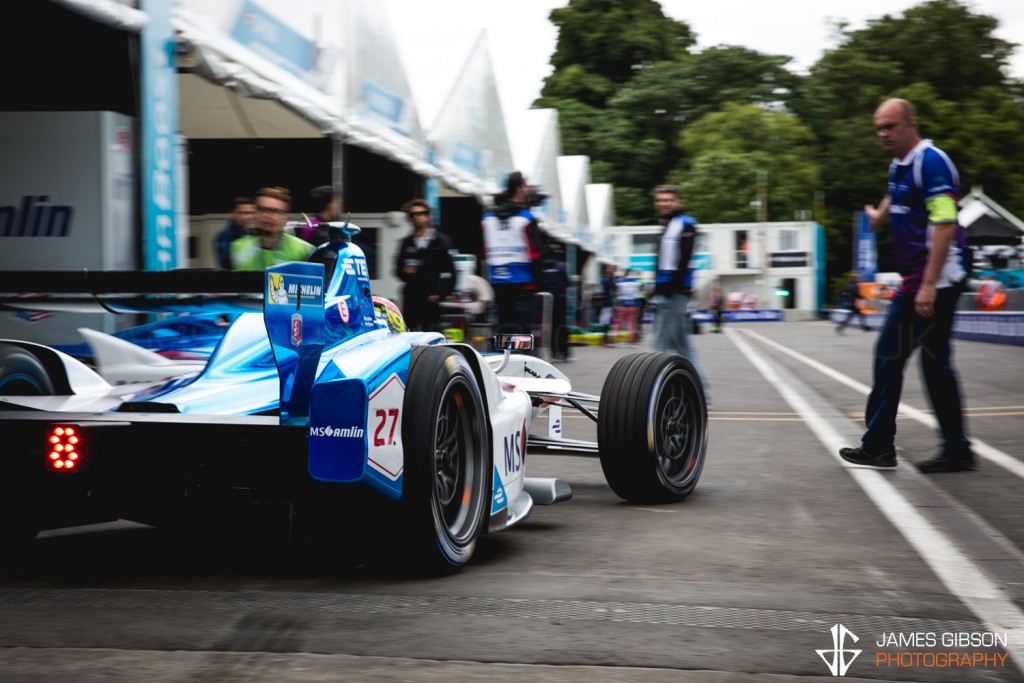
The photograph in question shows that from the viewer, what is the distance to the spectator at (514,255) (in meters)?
9.98

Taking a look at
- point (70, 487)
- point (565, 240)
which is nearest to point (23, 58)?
point (70, 487)

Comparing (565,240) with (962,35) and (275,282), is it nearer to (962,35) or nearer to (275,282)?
(275,282)

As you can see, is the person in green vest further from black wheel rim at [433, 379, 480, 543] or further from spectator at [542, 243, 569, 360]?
spectator at [542, 243, 569, 360]

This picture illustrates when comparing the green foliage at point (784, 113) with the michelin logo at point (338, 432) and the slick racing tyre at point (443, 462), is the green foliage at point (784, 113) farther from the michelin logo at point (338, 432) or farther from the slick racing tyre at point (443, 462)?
the michelin logo at point (338, 432)

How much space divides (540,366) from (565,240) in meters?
21.8

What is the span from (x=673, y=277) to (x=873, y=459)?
10.8 feet

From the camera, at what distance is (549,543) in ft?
14.9

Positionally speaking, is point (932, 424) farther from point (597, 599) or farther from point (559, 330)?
point (559, 330)

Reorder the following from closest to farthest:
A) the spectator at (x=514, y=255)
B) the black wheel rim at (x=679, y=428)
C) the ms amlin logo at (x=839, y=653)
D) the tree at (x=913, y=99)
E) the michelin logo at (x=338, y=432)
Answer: the ms amlin logo at (x=839, y=653) → the michelin logo at (x=338, y=432) → the black wheel rim at (x=679, y=428) → the spectator at (x=514, y=255) → the tree at (x=913, y=99)

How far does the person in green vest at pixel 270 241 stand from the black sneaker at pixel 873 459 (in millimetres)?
3128

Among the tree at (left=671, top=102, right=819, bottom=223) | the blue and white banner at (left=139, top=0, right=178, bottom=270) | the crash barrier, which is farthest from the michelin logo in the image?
the tree at (left=671, top=102, right=819, bottom=223)

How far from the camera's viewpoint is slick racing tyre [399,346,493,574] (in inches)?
145

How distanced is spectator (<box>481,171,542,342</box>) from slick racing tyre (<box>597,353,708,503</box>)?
4336mm

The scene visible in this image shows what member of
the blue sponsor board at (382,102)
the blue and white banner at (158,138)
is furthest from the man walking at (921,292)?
the blue sponsor board at (382,102)
